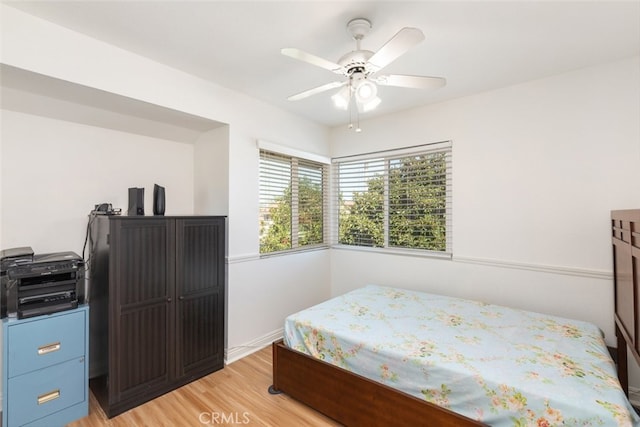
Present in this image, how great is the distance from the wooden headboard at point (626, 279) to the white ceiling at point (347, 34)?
3.77ft

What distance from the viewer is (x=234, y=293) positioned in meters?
2.77

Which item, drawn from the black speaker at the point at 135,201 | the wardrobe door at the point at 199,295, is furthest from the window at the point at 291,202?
the black speaker at the point at 135,201

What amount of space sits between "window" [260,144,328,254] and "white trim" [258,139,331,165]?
85 mm

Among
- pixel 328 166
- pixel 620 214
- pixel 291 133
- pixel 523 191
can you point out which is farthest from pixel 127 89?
pixel 620 214

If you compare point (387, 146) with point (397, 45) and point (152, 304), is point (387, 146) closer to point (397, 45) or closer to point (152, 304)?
point (397, 45)

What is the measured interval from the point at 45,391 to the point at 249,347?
149cm

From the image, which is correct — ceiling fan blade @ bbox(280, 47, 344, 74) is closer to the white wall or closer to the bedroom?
the bedroom

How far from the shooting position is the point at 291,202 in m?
3.46

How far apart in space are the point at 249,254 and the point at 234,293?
1.28ft

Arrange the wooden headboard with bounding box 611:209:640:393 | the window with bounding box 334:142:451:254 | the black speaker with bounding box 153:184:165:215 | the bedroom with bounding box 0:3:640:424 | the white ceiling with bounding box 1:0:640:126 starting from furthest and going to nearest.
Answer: the window with bounding box 334:142:451:254 < the black speaker with bounding box 153:184:165:215 < the bedroom with bounding box 0:3:640:424 < the white ceiling with bounding box 1:0:640:126 < the wooden headboard with bounding box 611:209:640:393

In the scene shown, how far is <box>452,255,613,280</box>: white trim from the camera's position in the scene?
224 centimetres

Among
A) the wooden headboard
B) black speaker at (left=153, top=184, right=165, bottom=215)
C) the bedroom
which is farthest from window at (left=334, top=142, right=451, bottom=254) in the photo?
black speaker at (left=153, top=184, right=165, bottom=215)

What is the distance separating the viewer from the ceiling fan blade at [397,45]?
1.31 m

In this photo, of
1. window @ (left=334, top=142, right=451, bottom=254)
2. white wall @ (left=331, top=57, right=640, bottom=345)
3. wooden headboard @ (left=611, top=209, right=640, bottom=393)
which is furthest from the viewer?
window @ (left=334, top=142, right=451, bottom=254)
